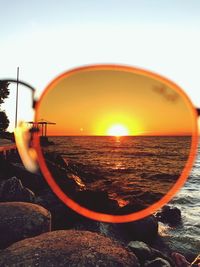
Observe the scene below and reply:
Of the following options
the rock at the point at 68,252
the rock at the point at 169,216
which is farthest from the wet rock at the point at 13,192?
the rock at the point at 169,216

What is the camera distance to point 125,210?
8250 millimetres

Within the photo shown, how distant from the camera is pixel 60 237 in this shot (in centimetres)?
337

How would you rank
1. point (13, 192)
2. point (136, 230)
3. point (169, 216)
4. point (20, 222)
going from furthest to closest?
point (169, 216), point (136, 230), point (13, 192), point (20, 222)

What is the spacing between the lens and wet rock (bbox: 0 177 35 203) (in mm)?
5969

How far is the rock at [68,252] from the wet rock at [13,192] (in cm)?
272

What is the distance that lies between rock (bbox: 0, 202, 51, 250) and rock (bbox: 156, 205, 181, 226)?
22.0ft

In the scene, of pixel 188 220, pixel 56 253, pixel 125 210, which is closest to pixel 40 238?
pixel 56 253

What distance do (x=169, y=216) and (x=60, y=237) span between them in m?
7.79

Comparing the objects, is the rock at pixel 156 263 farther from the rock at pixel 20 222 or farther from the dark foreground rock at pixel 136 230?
the dark foreground rock at pixel 136 230

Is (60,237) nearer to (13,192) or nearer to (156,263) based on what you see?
(156,263)

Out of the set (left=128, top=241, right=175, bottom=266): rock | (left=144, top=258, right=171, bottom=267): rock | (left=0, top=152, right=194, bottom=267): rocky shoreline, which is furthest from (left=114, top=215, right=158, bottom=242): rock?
(left=144, top=258, right=171, bottom=267): rock

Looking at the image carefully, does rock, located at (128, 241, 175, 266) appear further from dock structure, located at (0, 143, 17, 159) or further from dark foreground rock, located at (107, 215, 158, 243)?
dock structure, located at (0, 143, 17, 159)

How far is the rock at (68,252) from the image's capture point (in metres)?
2.76

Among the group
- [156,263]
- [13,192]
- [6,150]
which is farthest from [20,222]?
[6,150]
